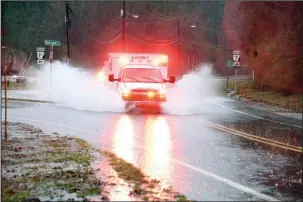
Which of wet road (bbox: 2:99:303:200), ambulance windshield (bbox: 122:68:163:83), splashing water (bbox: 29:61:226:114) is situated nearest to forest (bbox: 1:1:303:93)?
splashing water (bbox: 29:61:226:114)

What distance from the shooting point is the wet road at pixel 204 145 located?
26.8 ft

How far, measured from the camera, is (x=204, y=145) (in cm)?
1254

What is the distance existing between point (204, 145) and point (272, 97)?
1733 cm

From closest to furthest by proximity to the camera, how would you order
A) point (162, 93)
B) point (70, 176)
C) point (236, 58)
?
1. point (70, 176)
2. point (162, 93)
3. point (236, 58)

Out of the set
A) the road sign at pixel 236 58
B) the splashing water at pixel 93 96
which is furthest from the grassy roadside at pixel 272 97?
the splashing water at pixel 93 96

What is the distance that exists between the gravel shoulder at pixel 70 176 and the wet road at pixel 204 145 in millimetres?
487

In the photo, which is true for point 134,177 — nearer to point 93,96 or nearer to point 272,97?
point 93,96

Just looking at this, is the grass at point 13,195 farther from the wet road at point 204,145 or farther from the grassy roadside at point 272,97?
the grassy roadside at point 272,97

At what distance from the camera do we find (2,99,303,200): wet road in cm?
816

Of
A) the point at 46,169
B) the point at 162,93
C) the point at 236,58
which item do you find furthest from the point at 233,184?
the point at 236,58

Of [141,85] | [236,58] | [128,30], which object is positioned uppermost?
[128,30]

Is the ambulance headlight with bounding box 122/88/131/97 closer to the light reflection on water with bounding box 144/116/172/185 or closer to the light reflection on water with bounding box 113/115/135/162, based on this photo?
the light reflection on water with bounding box 113/115/135/162

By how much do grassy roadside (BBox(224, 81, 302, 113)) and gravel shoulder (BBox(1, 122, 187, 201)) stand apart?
48.7 ft

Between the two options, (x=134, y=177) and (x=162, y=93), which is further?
(x=162, y=93)
